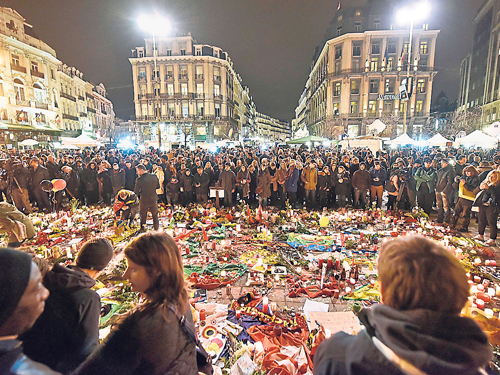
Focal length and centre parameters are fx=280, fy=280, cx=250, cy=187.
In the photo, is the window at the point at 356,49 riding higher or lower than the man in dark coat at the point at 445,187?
higher

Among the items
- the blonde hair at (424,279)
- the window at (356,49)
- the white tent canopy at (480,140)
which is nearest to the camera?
the blonde hair at (424,279)

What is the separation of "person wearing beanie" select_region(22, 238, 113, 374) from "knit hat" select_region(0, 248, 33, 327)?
0.78 meters

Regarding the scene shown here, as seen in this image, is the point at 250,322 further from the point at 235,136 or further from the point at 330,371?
the point at 235,136

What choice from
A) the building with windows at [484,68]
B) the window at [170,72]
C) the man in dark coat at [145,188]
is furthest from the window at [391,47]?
the man in dark coat at [145,188]

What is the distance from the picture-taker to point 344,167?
36.6 feet

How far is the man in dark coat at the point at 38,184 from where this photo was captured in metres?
10.2

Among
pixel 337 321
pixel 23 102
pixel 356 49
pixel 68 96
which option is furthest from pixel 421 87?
pixel 68 96

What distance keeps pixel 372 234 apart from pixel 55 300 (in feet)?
24.4

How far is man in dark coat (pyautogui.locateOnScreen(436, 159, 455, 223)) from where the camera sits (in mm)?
8633

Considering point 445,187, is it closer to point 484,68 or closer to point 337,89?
point 337,89

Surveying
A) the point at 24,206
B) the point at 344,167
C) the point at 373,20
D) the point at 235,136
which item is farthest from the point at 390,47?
the point at 24,206

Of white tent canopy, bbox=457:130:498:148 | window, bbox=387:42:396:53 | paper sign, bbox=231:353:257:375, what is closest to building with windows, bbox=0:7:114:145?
paper sign, bbox=231:353:257:375

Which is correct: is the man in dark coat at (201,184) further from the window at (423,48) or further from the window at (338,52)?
the window at (423,48)

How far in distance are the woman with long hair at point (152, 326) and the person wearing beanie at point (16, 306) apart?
471 millimetres
